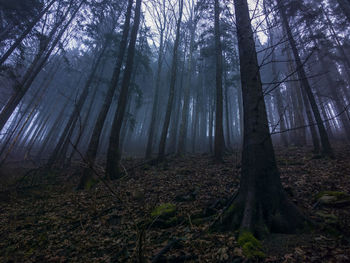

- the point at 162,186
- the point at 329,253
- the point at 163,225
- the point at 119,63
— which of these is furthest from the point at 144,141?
the point at 329,253

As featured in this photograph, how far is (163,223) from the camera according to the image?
390 centimetres

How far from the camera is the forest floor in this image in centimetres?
246

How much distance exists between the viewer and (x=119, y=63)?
9.07 metres

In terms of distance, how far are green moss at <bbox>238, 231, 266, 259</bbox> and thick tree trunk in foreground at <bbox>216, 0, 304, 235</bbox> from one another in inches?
5.3

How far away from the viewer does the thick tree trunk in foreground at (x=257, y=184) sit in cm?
287

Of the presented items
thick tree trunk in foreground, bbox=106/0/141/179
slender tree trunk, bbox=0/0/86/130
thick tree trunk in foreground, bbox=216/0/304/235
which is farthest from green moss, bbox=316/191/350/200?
slender tree trunk, bbox=0/0/86/130

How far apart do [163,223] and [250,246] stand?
2068 millimetres

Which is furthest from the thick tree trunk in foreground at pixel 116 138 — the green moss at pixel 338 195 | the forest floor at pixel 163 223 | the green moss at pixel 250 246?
the green moss at pixel 338 195

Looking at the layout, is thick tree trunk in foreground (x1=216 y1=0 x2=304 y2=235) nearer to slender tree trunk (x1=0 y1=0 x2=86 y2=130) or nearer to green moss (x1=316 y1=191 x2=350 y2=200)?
green moss (x1=316 y1=191 x2=350 y2=200)

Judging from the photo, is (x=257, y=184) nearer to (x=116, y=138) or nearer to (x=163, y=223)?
(x=163, y=223)

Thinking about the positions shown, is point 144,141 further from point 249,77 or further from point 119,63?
point 249,77

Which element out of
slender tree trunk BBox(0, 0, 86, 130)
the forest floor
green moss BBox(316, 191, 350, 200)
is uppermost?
slender tree trunk BBox(0, 0, 86, 130)

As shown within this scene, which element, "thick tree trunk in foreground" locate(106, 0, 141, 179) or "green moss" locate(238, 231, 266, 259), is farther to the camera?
"thick tree trunk in foreground" locate(106, 0, 141, 179)

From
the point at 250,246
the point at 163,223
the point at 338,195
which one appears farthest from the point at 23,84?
the point at 338,195
